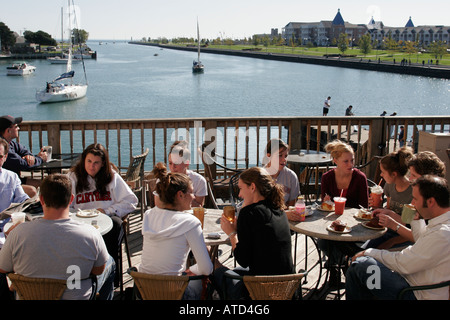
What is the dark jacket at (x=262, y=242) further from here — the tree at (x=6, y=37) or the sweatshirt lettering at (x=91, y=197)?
the tree at (x=6, y=37)

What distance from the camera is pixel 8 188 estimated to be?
4.08 metres

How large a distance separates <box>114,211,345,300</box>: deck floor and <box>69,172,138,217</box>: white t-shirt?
0.77 meters

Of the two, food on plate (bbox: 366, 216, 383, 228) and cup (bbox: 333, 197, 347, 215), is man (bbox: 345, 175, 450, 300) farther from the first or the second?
cup (bbox: 333, 197, 347, 215)

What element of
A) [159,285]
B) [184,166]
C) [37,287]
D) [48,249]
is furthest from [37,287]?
[184,166]

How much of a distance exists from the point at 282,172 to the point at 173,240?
1955 mm

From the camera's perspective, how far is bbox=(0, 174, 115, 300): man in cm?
273

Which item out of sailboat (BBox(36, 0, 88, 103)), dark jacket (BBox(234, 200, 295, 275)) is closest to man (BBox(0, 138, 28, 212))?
dark jacket (BBox(234, 200, 295, 275))

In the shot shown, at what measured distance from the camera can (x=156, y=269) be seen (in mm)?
2955

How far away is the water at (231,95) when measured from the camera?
45.5 metres

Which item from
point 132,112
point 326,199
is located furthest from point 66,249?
point 132,112

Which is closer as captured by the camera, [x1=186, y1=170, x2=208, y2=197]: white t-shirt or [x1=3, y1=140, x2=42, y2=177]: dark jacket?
[x1=186, y1=170, x2=208, y2=197]: white t-shirt

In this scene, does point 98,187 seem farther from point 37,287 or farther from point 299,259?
point 299,259

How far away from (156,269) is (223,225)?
0.64 meters
